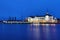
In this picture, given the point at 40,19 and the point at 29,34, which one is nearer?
the point at 29,34

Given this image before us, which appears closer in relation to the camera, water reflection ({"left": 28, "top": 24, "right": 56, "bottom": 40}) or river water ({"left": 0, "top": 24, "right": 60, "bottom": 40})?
river water ({"left": 0, "top": 24, "right": 60, "bottom": 40})

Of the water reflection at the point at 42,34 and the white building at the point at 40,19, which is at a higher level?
the white building at the point at 40,19

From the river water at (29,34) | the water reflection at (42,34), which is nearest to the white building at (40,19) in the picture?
the river water at (29,34)

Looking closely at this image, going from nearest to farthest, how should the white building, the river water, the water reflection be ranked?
the river water < the water reflection < the white building

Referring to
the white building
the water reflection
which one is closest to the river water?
the water reflection

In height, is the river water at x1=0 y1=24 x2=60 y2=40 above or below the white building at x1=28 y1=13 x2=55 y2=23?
below

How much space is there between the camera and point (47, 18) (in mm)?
88188

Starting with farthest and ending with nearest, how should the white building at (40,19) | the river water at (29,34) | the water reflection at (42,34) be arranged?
the white building at (40,19), the water reflection at (42,34), the river water at (29,34)

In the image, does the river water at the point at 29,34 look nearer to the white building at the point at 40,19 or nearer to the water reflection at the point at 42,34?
the water reflection at the point at 42,34

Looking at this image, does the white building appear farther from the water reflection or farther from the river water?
the water reflection

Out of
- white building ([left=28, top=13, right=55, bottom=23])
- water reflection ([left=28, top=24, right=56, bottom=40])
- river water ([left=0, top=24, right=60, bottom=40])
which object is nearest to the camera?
river water ([left=0, top=24, right=60, bottom=40])

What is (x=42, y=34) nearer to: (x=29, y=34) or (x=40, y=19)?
(x=29, y=34)

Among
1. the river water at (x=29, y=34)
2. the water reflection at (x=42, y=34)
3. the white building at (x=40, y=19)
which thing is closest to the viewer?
the river water at (x=29, y=34)

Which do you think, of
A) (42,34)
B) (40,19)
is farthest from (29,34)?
(40,19)
